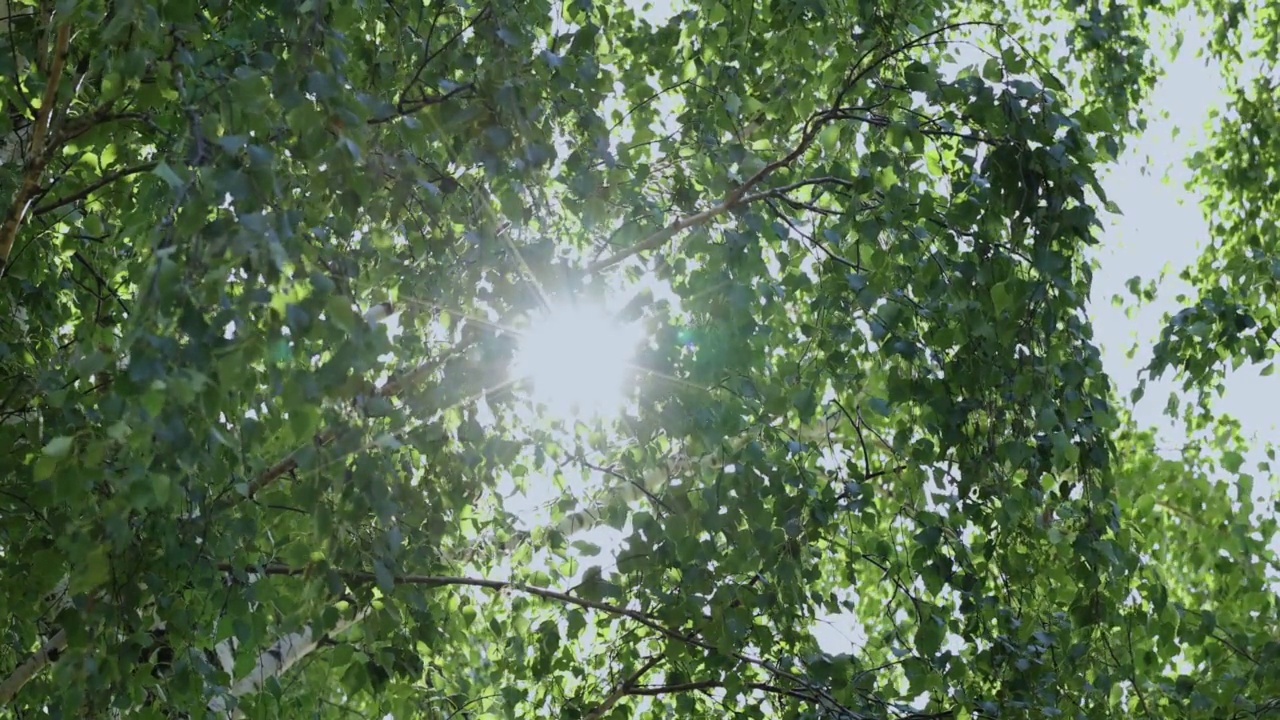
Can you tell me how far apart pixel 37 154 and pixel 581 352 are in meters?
0.86

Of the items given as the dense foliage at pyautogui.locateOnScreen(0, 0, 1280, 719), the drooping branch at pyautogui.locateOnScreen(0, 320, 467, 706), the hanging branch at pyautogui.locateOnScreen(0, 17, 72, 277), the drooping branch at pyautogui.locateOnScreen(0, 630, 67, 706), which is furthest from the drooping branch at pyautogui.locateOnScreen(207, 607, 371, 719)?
the hanging branch at pyautogui.locateOnScreen(0, 17, 72, 277)

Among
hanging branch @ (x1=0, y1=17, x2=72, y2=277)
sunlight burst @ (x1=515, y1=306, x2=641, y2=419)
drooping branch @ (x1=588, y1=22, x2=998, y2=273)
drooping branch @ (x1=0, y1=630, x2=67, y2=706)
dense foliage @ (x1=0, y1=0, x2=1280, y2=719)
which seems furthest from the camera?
drooping branch @ (x1=588, y1=22, x2=998, y2=273)

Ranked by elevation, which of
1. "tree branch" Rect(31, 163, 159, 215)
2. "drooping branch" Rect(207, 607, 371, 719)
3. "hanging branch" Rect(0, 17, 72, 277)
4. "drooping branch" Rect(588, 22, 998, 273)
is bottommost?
"drooping branch" Rect(207, 607, 371, 719)

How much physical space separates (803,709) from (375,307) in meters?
1.11

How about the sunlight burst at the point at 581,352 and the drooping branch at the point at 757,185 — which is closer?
the sunlight burst at the point at 581,352

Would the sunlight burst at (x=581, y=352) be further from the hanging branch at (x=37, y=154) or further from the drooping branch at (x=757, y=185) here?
the hanging branch at (x=37, y=154)

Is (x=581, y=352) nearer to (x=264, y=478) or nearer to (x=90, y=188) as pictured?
(x=264, y=478)

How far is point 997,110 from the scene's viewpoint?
7.27ft

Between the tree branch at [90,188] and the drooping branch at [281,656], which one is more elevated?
the tree branch at [90,188]

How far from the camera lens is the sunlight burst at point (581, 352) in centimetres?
204

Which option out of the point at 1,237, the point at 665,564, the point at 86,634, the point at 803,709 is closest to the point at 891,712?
the point at 803,709

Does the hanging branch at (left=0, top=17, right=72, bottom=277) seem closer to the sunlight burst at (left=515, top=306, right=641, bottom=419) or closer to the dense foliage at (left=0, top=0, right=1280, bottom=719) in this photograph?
the dense foliage at (left=0, top=0, right=1280, bottom=719)

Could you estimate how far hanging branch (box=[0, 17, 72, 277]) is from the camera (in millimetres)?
1933

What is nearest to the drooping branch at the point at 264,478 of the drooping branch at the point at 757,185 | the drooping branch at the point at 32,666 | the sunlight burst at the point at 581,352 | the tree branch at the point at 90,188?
the drooping branch at the point at 32,666
